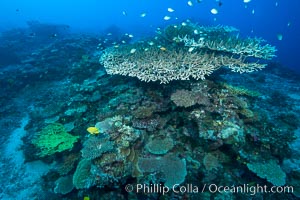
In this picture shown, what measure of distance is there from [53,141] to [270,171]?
6.41 m

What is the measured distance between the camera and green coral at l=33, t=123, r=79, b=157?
7.40 meters

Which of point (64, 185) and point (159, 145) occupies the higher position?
point (159, 145)

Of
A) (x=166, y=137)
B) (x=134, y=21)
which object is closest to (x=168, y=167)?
(x=166, y=137)

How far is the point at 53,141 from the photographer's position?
762cm

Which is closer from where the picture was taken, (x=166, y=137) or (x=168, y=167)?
(x=168, y=167)

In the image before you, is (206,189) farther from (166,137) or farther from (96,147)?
(96,147)

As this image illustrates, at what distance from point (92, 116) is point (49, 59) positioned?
30.4 ft

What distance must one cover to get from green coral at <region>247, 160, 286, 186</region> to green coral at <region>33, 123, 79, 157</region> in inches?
211

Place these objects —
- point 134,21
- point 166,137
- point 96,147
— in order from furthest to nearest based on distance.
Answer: point 134,21
point 166,137
point 96,147

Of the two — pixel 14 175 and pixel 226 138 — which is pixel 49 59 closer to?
pixel 14 175

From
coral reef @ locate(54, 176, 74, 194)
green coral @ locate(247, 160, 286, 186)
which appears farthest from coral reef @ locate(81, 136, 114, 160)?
green coral @ locate(247, 160, 286, 186)

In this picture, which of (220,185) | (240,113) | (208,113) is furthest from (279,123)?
(220,185)

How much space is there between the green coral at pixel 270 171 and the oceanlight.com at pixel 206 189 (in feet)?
0.89

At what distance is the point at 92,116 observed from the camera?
26.6 feet
